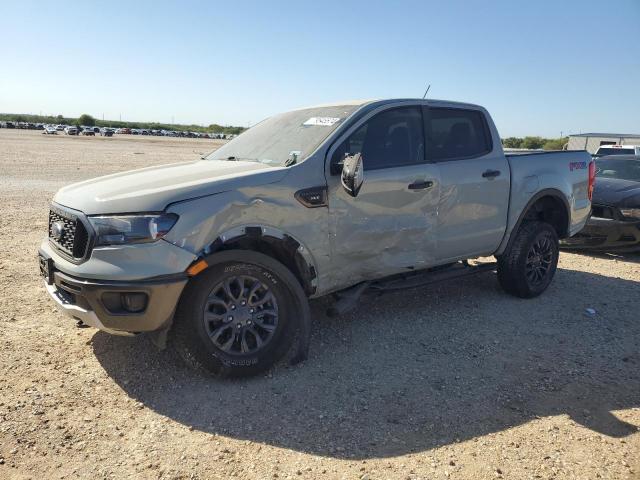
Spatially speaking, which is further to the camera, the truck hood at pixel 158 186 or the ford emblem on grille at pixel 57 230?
the ford emblem on grille at pixel 57 230

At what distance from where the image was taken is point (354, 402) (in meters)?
3.59

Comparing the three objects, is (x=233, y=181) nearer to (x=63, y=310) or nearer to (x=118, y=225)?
(x=118, y=225)

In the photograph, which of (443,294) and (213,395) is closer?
(213,395)

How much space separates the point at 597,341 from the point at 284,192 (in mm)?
3169

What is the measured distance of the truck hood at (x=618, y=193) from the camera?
26.8 feet

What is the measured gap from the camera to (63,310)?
3650 mm

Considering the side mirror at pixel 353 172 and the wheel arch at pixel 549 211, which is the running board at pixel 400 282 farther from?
the side mirror at pixel 353 172

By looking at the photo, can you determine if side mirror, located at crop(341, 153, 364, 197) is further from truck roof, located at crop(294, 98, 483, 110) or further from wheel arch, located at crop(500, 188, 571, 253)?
wheel arch, located at crop(500, 188, 571, 253)

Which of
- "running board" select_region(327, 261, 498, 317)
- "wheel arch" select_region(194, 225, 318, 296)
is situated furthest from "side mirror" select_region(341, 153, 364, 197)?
"running board" select_region(327, 261, 498, 317)

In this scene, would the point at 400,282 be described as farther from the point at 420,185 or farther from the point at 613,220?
the point at 613,220

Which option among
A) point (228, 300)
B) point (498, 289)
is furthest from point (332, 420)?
point (498, 289)

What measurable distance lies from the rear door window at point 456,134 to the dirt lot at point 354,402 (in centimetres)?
160

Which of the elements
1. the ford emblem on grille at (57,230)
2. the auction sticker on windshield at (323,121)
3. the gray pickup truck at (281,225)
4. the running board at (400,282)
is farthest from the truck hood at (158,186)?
the running board at (400,282)

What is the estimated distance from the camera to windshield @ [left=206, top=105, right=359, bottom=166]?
427 cm
